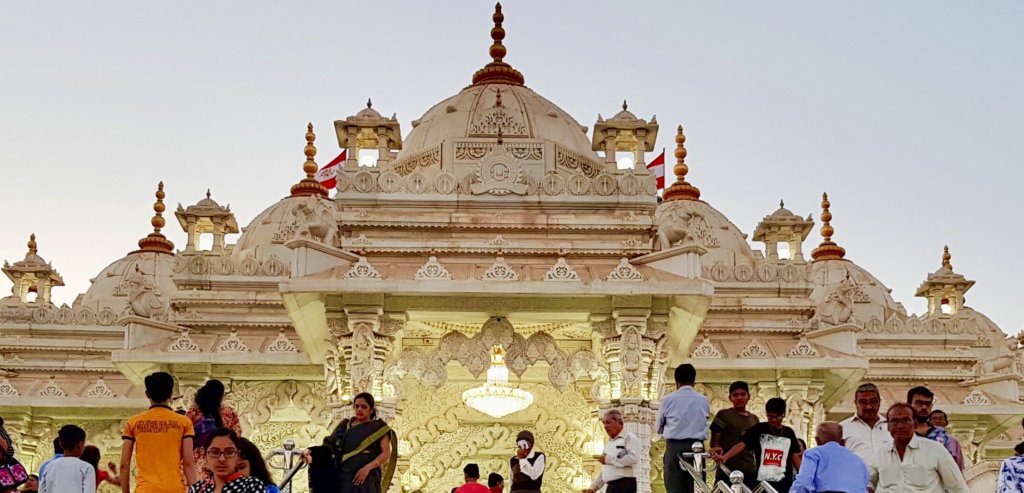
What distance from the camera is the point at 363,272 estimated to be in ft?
62.2

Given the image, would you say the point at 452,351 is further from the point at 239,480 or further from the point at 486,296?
the point at 239,480

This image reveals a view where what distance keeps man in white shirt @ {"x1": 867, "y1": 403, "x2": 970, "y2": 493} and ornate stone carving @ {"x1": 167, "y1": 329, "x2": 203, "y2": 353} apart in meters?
15.4

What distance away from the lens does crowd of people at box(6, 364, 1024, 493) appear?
9.46 metres

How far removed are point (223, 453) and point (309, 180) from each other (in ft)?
84.6

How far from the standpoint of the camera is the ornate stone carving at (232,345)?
2331 centimetres

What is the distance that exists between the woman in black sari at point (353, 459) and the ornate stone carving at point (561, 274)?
743 centimetres

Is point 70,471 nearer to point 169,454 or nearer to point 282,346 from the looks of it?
point 169,454

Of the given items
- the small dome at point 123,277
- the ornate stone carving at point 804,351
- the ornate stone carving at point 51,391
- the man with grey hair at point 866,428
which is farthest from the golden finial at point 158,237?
the man with grey hair at point 866,428

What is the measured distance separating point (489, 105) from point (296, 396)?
→ 6321mm

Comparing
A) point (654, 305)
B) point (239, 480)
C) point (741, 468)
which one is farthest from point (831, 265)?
point (239, 480)

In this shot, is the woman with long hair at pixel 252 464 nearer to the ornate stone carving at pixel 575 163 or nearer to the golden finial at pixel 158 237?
the ornate stone carving at pixel 575 163

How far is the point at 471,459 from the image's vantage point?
2272 centimetres

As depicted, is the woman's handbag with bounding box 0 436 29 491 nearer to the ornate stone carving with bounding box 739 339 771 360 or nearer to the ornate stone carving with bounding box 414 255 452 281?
the ornate stone carving with bounding box 414 255 452 281

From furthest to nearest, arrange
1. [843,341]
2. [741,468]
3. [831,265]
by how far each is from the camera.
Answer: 1. [831,265]
2. [843,341]
3. [741,468]
